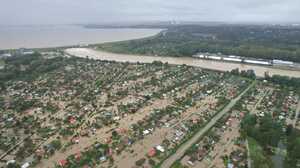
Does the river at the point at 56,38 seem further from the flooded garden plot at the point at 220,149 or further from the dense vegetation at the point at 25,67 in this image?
the flooded garden plot at the point at 220,149

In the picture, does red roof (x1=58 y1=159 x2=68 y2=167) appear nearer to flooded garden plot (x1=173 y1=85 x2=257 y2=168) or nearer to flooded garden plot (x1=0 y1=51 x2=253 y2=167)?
flooded garden plot (x1=0 y1=51 x2=253 y2=167)

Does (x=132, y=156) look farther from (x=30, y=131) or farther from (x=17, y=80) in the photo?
(x=17, y=80)

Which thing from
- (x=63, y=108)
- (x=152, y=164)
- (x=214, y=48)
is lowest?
(x=152, y=164)

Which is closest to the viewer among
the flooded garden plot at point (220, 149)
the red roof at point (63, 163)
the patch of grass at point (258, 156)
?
the patch of grass at point (258, 156)

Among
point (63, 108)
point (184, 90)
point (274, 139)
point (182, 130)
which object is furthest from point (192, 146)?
point (63, 108)

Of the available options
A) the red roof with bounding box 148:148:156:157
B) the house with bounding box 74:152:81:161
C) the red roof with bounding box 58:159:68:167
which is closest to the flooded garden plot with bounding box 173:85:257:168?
the red roof with bounding box 148:148:156:157

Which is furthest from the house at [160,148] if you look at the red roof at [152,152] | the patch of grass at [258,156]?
the patch of grass at [258,156]

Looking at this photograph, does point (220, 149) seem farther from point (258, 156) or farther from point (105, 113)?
point (105, 113)

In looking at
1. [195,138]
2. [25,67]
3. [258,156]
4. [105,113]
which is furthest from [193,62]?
[258,156]
